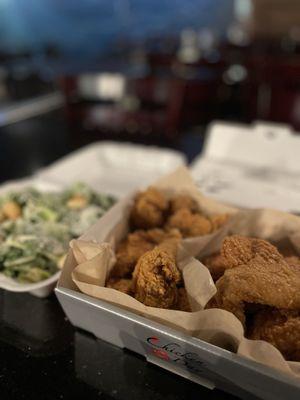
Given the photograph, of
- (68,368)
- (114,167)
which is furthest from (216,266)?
(114,167)

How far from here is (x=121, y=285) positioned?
0.87 metres

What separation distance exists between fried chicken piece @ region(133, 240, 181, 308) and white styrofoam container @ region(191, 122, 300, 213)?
2.42 ft

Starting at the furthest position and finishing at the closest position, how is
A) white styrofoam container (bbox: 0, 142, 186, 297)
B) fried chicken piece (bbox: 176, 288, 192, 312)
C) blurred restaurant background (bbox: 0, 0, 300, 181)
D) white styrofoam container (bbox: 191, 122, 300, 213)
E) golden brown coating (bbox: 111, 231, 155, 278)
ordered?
blurred restaurant background (bbox: 0, 0, 300, 181) < white styrofoam container (bbox: 0, 142, 186, 297) < white styrofoam container (bbox: 191, 122, 300, 213) < golden brown coating (bbox: 111, 231, 155, 278) < fried chicken piece (bbox: 176, 288, 192, 312)

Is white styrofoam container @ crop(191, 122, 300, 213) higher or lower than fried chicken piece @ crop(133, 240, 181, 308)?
lower

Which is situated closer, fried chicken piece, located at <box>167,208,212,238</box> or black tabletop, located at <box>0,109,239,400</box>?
black tabletop, located at <box>0,109,239,400</box>

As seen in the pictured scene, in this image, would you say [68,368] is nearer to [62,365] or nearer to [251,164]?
[62,365]

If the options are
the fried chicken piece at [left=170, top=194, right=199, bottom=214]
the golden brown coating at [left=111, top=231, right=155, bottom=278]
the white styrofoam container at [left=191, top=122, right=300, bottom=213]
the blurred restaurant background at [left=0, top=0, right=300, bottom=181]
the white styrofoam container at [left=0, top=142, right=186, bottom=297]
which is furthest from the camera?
the blurred restaurant background at [left=0, top=0, right=300, bottom=181]

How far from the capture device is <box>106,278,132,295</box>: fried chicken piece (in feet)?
2.78

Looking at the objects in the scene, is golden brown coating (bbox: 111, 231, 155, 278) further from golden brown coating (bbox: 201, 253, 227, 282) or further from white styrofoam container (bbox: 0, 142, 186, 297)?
white styrofoam container (bbox: 0, 142, 186, 297)

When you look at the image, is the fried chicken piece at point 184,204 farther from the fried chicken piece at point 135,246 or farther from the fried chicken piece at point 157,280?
the fried chicken piece at point 157,280

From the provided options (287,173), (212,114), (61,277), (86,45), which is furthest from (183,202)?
(86,45)

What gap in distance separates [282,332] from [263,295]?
72 millimetres

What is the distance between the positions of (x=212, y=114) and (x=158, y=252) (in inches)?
94.5

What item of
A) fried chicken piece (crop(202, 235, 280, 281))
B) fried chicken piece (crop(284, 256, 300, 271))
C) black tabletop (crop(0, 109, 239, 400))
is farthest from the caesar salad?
fried chicken piece (crop(284, 256, 300, 271))
